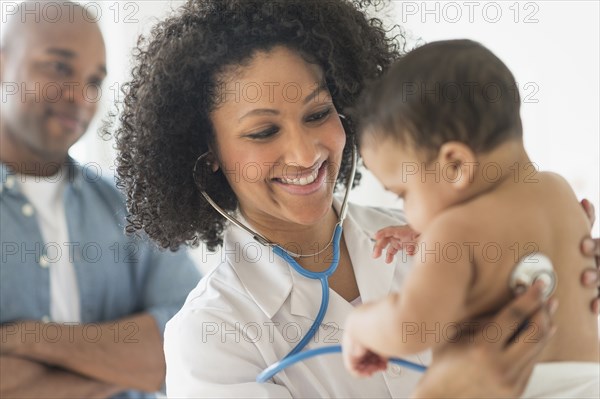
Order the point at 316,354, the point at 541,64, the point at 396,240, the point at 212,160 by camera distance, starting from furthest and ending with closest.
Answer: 1. the point at 541,64
2. the point at 212,160
3. the point at 396,240
4. the point at 316,354

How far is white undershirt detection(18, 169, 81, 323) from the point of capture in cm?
205

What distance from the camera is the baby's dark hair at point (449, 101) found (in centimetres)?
98

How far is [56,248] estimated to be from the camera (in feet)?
6.78

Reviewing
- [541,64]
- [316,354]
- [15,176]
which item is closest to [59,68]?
[15,176]

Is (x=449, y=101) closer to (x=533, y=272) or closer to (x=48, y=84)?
(x=533, y=272)

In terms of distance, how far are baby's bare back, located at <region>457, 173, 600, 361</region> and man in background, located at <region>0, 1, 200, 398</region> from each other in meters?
1.25

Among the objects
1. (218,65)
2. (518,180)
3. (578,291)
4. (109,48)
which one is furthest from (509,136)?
(109,48)

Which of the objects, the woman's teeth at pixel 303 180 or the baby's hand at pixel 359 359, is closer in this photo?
the baby's hand at pixel 359 359

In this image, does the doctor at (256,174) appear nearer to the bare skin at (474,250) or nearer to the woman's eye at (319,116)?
the woman's eye at (319,116)

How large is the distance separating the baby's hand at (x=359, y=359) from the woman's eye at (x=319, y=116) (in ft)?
1.92

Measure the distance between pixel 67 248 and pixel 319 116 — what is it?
936 millimetres

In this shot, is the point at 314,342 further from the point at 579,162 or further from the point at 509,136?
the point at 579,162

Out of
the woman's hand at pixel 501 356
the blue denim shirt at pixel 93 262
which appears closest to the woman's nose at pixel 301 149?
the woman's hand at pixel 501 356

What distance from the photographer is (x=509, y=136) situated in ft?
3.32
